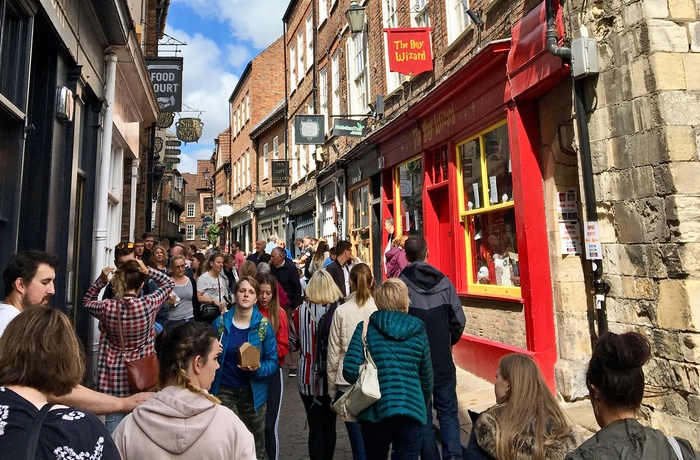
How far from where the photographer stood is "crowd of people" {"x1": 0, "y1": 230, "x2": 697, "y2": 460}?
166 cm

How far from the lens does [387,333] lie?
10.8ft

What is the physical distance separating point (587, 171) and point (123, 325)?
4579 millimetres

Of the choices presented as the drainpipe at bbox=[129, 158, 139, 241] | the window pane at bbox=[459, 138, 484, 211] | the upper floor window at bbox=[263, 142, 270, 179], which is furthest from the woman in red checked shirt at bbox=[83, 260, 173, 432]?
Answer: the upper floor window at bbox=[263, 142, 270, 179]

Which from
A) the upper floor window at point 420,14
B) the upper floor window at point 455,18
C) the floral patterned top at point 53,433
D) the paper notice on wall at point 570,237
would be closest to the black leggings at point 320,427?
the floral patterned top at point 53,433

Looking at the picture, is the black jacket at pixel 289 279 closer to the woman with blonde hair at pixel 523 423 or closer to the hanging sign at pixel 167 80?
the hanging sign at pixel 167 80

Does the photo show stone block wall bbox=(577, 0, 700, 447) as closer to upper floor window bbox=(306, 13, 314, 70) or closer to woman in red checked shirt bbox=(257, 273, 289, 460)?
woman in red checked shirt bbox=(257, 273, 289, 460)

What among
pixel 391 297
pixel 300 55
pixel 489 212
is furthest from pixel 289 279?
pixel 300 55

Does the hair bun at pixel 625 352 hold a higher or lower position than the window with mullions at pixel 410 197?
lower

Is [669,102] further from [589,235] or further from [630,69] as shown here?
[589,235]

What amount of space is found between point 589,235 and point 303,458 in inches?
139

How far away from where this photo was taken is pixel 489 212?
7.73 m

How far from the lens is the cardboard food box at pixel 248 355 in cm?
348

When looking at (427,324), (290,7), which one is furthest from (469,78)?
(290,7)

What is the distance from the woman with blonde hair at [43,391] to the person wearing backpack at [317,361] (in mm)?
2606
